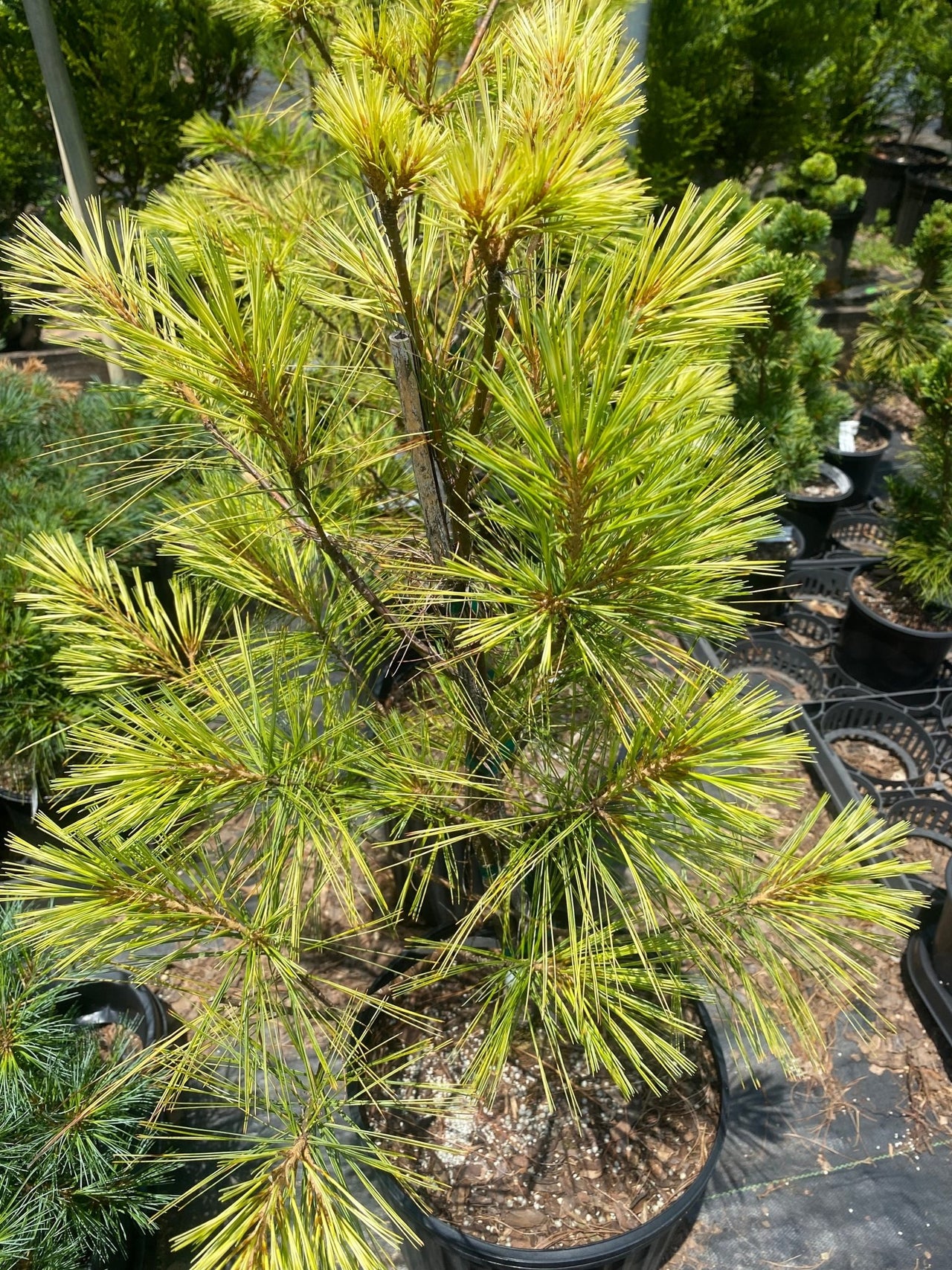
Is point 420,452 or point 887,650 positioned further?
point 887,650

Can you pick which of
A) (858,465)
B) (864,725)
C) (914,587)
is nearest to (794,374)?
(914,587)

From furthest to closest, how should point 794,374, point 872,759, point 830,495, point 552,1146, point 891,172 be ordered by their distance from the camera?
1. point 891,172
2. point 830,495
3. point 794,374
4. point 872,759
5. point 552,1146

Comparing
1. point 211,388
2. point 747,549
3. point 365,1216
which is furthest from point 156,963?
point 747,549

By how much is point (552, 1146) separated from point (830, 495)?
196cm

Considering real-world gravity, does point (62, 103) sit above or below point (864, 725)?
above

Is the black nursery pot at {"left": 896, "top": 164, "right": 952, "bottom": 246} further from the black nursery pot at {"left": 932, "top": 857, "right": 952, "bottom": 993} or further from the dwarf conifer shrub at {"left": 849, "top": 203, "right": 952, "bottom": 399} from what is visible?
the black nursery pot at {"left": 932, "top": 857, "right": 952, "bottom": 993}

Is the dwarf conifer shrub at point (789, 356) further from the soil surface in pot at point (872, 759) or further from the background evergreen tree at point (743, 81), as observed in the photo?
the background evergreen tree at point (743, 81)

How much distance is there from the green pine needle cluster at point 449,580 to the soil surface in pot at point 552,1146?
23 cm

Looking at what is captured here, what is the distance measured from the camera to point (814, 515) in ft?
7.87

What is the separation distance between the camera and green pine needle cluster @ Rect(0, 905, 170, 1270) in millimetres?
894

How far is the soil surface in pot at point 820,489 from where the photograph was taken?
96.0 inches

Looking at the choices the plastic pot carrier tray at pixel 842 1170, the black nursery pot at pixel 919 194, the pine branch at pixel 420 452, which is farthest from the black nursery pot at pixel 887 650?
the black nursery pot at pixel 919 194

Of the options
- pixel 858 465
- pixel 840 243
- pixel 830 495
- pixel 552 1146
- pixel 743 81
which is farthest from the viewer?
pixel 840 243

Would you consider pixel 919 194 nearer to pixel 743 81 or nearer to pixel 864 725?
pixel 743 81
